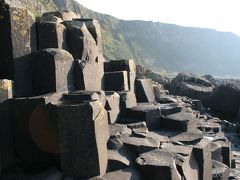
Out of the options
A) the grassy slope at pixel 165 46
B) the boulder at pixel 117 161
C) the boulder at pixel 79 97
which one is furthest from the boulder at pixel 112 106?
the grassy slope at pixel 165 46

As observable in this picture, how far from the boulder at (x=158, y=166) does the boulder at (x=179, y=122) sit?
1643mm

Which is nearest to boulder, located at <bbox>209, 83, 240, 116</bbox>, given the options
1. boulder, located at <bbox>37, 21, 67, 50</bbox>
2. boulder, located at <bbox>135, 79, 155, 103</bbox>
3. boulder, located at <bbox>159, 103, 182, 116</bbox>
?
boulder, located at <bbox>135, 79, 155, 103</bbox>

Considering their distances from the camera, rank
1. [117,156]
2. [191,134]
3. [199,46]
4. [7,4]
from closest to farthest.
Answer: [117,156] → [7,4] → [191,134] → [199,46]

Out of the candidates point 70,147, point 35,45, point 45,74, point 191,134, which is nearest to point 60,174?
point 70,147

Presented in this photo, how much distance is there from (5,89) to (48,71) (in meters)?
0.78

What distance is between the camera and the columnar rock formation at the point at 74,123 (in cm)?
489

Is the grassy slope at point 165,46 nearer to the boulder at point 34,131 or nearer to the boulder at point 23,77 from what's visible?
the boulder at point 23,77

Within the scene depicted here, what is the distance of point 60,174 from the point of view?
16.2ft

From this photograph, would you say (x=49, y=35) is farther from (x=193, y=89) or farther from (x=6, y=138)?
(x=193, y=89)

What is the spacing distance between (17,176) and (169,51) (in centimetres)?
16792

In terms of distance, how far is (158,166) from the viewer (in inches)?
201

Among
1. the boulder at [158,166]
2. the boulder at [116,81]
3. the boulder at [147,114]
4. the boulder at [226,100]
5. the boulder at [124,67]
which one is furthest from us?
the boulder at [226,100]

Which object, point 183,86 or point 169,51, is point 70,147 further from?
point 169,51

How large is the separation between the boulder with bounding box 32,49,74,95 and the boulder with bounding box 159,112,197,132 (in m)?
2.24
